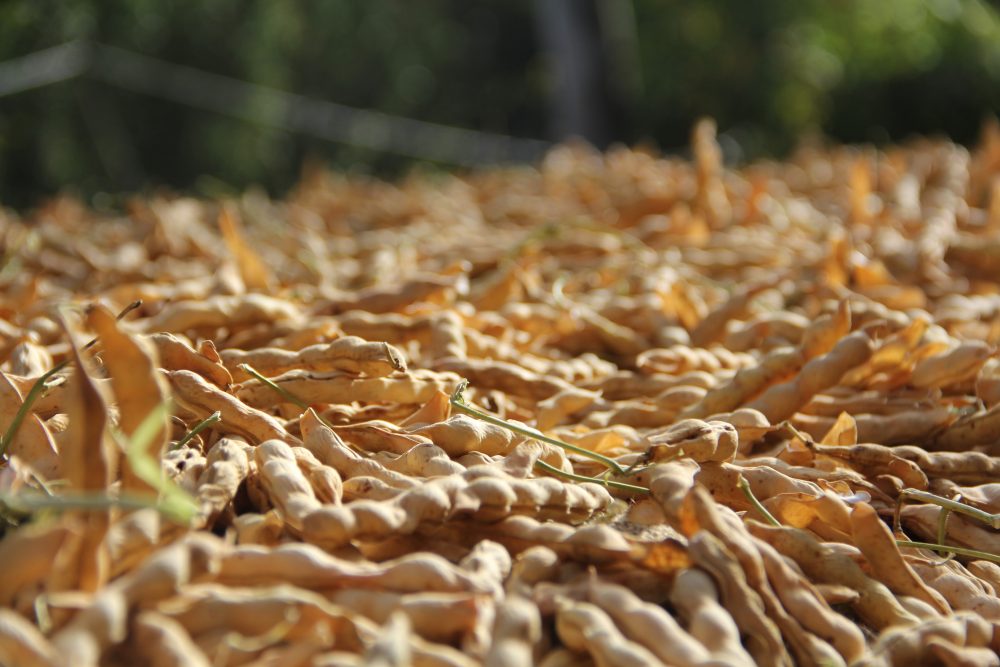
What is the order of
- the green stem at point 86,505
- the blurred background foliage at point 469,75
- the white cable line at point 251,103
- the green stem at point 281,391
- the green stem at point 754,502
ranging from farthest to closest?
A: the blurred background foliage at point 469,75
the white cable line at point 251,103
the green stem at point 281,391
the green stem at point 754,502
the green stem at point 86,505

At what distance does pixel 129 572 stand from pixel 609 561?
1.28 feet

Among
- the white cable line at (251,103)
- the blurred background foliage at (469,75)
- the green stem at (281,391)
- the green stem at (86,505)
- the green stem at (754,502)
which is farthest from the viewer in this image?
the blurred background foliage at (469,75)

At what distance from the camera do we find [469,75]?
12.6 metres

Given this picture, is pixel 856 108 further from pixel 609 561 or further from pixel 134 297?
pixel 609 561

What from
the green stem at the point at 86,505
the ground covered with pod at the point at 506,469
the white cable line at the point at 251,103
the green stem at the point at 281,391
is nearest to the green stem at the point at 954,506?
the ground covered with pod at the point at 506,469

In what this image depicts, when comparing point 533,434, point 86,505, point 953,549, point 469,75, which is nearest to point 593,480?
point 533,434

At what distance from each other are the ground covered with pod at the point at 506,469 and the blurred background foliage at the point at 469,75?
318 centimetres

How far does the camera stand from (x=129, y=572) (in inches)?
31.9

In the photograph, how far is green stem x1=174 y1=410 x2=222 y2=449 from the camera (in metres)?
1.07

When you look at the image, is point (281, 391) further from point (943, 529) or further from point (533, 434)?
point (943, 529)

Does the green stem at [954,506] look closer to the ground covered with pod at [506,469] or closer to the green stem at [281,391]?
the ground covered with pod at [506,469]

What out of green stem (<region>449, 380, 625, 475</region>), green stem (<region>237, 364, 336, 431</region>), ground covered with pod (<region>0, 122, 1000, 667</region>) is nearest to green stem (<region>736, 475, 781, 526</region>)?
ground covered with pod (<region>0, 122, 1000, 667</region>)

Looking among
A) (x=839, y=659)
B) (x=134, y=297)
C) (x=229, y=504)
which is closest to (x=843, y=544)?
(x=839, y=659)

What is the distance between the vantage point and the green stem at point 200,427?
107 cm
